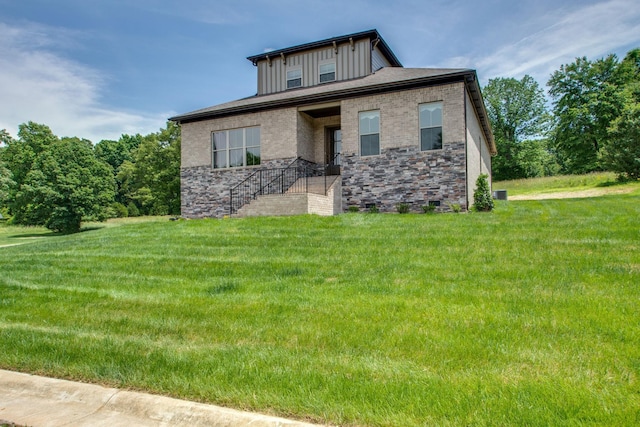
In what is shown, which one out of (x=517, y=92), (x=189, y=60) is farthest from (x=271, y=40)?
(x=517, y=92)

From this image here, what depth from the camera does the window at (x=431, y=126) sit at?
1394 centimetres

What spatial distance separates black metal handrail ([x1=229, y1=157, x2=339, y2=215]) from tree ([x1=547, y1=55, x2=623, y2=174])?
35086mm

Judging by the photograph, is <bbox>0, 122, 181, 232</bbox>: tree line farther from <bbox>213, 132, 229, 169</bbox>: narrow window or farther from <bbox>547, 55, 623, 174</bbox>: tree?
<bbox>547, 55, 623, 174</bbox>: tree

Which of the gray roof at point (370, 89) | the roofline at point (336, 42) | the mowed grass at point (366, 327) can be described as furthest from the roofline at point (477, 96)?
the mowed grass at point (366, 327)

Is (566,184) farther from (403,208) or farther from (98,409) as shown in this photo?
(98,409)

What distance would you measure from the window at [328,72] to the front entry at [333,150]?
285cm

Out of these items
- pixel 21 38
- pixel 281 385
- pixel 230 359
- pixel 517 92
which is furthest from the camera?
pixel 517 92

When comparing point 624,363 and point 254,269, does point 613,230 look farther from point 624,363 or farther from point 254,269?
point 254,269

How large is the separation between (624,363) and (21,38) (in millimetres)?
16167

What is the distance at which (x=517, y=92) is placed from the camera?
5281 centimetres

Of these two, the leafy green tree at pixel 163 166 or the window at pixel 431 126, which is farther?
the leafy green tree at pixel 163 166

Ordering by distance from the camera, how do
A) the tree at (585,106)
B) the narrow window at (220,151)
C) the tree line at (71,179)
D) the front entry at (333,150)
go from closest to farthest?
1. the front entry at (333,150)
2. the narrow window at (220,151)
3. the tree line at (71,179)
4. the tree at (585,106)

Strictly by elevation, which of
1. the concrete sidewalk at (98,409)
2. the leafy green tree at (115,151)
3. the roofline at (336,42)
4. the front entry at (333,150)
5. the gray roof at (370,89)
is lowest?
the concrete sidewalk at (98,409)

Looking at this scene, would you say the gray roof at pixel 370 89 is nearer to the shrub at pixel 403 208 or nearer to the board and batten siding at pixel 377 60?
the board and batten siding at pixel 377 60
